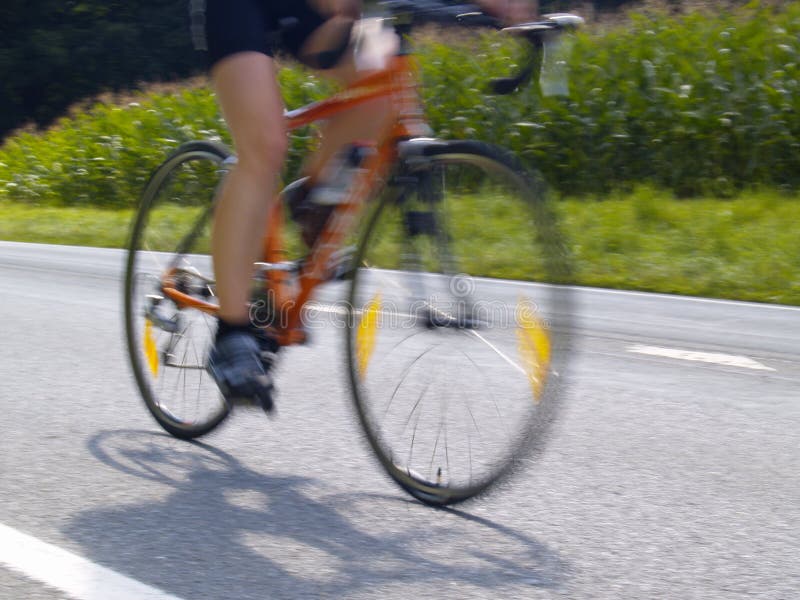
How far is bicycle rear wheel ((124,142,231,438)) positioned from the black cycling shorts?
523 millimetres

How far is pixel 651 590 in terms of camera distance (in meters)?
3.04

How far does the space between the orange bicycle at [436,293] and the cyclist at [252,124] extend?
0.08 meters

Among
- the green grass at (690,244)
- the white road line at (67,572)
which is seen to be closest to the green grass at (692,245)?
the green grass at (690,244)

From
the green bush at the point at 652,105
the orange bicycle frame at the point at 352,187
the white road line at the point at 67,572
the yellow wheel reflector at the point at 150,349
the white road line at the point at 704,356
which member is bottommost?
the white road line at the point at 67,572

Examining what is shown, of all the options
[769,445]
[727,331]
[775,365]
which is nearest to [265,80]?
[769,445]

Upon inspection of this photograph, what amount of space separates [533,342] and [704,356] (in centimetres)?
274

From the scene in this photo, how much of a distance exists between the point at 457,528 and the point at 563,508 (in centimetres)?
32

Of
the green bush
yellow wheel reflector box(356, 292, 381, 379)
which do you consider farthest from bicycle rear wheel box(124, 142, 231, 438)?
the green bush

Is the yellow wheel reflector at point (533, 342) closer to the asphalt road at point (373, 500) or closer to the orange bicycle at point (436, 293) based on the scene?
the orange bicycle at point (436, 293)

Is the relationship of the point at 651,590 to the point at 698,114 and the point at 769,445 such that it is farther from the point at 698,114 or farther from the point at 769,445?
the point at 698,114

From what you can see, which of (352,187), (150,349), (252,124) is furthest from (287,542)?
(150,349)

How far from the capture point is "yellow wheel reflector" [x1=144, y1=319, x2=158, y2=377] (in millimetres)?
4648

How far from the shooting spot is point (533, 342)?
11.5 ft

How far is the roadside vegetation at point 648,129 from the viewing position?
10.3 meters
